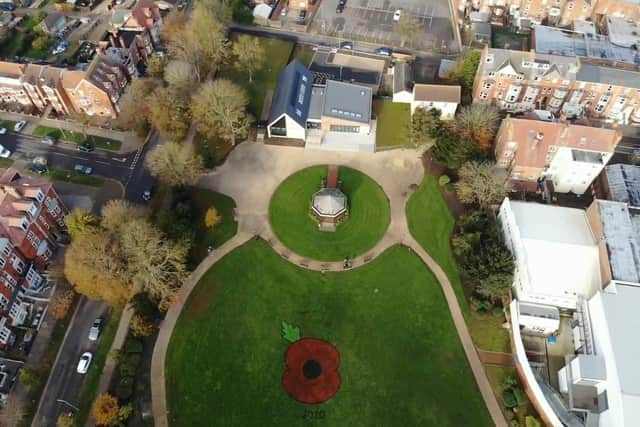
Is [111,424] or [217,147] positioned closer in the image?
[111,424]

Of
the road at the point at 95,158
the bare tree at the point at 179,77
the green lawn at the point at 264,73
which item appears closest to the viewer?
the road at the point at 95,158

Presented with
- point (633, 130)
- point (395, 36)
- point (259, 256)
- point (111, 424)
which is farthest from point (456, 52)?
point (111, 424)

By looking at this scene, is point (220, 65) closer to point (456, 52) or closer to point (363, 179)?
point (363, 179)

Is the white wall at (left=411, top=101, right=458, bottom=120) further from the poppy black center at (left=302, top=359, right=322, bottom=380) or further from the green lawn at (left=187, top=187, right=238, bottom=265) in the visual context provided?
the poppy black center at (left=302, top=359, right=322, bottom=380)

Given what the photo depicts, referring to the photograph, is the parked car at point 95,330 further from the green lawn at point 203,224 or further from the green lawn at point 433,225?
the green lawn at point 433,225

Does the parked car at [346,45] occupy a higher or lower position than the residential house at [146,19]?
lower

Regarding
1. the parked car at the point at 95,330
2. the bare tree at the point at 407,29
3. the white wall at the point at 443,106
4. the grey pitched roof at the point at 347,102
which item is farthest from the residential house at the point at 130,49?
the white wall at the point at 443,106
